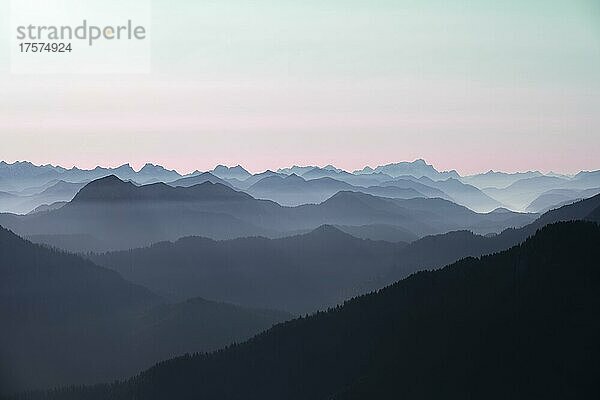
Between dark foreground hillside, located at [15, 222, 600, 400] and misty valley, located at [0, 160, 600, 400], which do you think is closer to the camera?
dark foreground hillside, located at [15, 222, 600, 400]

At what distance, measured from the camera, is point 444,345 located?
109ft

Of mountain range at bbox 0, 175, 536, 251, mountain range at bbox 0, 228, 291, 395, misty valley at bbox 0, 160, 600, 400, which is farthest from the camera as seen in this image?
mountain range at bbox 0, 175, 536, 251

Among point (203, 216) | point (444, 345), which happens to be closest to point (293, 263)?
point (203, 216)

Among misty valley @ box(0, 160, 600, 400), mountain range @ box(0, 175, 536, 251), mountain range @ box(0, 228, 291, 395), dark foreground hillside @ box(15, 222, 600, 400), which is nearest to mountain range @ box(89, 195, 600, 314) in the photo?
misty valley @ box(0, 160, 600, 400)

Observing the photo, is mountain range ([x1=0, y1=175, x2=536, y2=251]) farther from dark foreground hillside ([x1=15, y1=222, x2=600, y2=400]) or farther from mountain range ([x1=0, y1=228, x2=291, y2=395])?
dark foreground hillside ([x1=15, y1=222, x2=600, y2=400])

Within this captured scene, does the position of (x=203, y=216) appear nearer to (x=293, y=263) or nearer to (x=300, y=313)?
(x=293, y=263)

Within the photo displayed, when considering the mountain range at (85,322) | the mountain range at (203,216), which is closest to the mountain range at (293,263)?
the mountain range at (85,322)

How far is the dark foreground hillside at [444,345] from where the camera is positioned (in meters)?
29.1

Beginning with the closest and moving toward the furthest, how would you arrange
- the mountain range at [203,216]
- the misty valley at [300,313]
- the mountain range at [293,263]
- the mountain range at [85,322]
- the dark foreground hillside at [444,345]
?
the dark foreground hillside at [444,345] < the misty valley at [300,313] < the mountain range at [85,322] < the mountain range at [293,263] < the mountain range at [203,216]

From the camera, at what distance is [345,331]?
4300 centimetres

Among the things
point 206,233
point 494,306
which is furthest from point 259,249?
point 494,306

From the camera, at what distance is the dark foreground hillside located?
29.1 m

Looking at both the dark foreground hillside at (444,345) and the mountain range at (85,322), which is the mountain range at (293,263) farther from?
the dark foreground hillside at (444,345)

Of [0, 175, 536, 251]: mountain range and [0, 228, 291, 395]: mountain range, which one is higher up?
[0, 175, 536, 251]: mountain range
